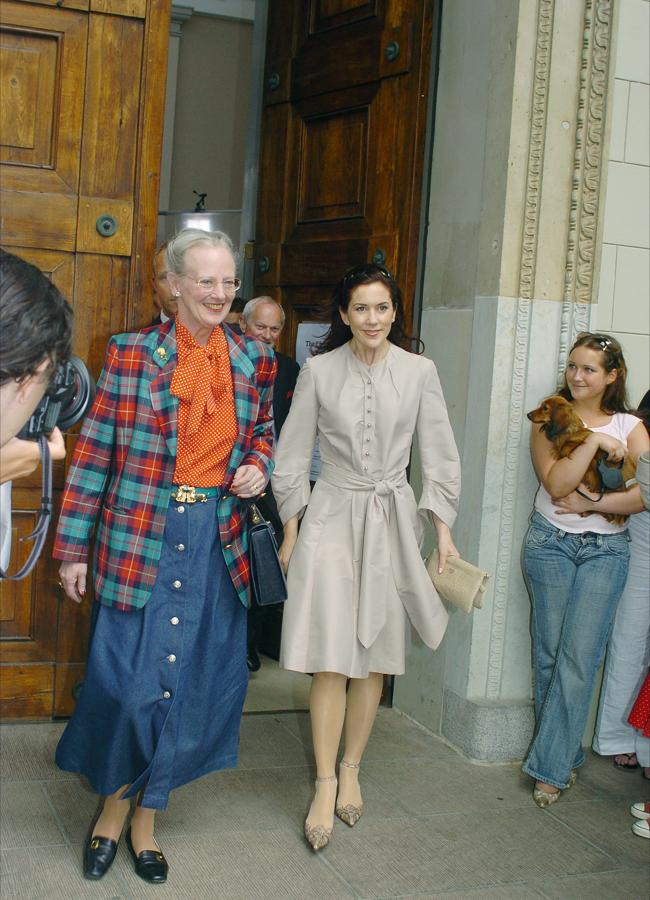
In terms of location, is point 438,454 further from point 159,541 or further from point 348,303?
point 159,541

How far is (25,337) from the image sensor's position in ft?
5.88

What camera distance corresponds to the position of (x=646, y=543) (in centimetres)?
457

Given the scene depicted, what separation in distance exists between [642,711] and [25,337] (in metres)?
3.46

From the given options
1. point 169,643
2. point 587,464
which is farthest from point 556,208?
point 169,643

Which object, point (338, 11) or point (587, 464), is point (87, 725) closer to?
point (587, 464)

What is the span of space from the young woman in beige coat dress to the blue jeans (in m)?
0.57

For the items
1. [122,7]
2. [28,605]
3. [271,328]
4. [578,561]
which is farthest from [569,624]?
[122,7]

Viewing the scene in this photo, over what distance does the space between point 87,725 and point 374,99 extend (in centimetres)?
322

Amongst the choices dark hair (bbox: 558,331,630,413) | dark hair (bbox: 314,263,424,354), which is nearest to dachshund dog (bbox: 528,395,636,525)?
dark hair (bbox: 558,331,630,413)

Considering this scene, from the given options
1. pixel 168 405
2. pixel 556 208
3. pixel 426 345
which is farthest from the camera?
pixel 426 345

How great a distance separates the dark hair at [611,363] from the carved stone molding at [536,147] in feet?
1.13

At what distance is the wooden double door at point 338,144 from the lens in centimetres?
518

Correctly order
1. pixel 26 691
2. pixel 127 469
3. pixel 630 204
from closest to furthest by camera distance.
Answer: pixel 127 469
pixel 26 691
pixel 630 204

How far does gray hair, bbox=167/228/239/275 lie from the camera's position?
11.3 ft
